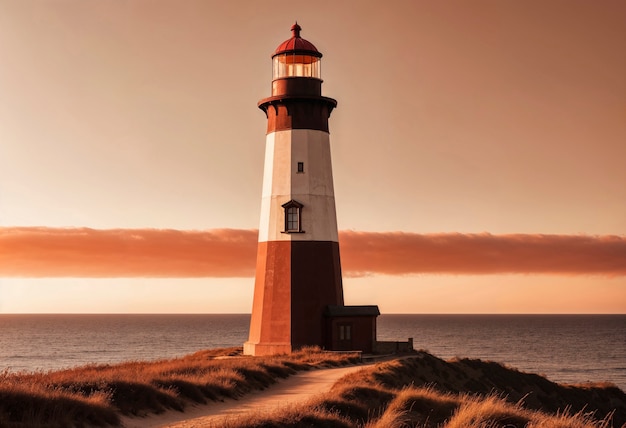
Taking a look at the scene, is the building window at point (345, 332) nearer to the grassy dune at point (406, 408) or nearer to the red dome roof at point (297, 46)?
the grassy dune at point (406, 408)

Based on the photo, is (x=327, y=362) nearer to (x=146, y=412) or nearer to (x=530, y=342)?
(x=146, y=412)

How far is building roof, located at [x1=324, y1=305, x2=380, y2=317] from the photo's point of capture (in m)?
34.6

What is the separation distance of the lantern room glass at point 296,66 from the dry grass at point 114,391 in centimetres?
1627

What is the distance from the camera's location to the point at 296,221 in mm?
34688

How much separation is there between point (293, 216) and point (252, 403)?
54.4ft

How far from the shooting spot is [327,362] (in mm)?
29469

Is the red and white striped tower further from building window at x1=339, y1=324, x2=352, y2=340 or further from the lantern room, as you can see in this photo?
building window at x1=339, y1=324, x2=352, y2=340

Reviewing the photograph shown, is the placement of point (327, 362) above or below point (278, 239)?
below

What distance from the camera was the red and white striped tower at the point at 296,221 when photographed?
3425 centimetres

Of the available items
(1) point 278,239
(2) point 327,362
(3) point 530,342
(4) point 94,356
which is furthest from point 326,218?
(3) point 530,342

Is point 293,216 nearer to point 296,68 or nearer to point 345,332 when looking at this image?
point 345,332

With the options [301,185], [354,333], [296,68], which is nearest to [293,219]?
[301,185]

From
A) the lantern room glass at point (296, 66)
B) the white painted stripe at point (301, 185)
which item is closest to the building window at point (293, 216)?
the white painted stripe at point (301, 185)

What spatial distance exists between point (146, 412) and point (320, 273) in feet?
62.8
